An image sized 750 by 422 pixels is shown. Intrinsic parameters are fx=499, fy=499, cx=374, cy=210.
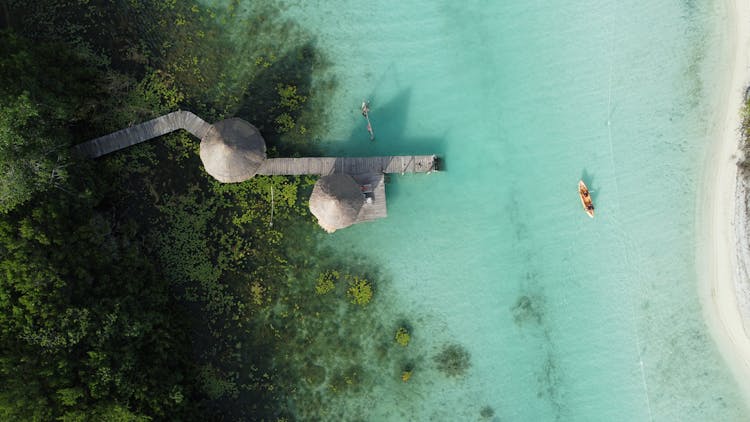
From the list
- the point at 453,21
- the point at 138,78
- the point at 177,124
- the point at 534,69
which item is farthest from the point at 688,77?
the point at 138,78

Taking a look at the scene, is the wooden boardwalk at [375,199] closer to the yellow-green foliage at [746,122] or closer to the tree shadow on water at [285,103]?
the tree shadow on water at [285,103]

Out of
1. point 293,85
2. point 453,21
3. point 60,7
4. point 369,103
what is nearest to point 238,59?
point 293,85

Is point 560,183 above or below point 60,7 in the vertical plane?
below

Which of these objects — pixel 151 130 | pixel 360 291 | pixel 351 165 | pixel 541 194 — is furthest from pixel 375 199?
pixel 151 130

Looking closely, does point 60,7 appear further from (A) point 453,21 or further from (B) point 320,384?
(B) point 320,384

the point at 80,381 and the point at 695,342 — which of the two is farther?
the point at 695,342

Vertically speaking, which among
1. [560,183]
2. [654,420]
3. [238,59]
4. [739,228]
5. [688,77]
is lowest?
[654,420]

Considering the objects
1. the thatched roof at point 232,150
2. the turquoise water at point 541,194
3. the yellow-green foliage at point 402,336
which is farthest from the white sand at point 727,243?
the thatched roof at point 232,150
